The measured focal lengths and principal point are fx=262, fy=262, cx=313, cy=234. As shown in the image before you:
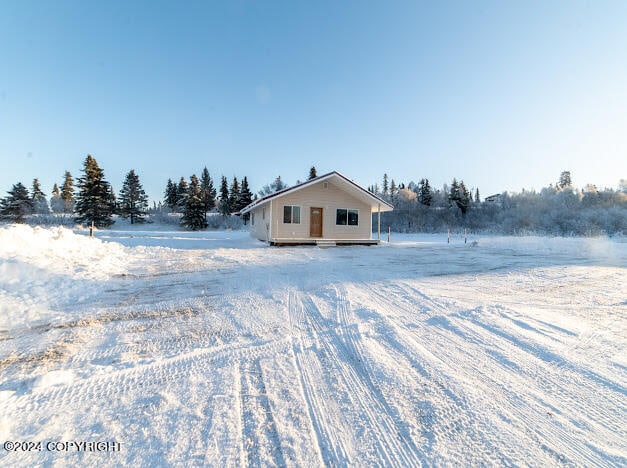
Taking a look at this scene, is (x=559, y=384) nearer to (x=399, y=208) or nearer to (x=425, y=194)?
(x=399, y=208)

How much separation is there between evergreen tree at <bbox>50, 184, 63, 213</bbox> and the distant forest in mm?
266

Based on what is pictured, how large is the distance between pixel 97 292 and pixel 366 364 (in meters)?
5.00

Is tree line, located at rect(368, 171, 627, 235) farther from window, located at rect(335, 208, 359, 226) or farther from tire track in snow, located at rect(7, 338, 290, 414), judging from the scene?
tire track in snow, located at rect(7, 338, 290, 414)

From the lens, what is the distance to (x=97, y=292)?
4766 millimetres

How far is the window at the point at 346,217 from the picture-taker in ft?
52.6

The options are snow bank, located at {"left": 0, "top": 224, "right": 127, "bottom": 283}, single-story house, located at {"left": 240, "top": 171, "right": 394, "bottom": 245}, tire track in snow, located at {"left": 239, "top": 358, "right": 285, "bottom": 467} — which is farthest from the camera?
single-story house, located at {"left": 240, "top": 171, "right": 394, "bottom": 245}

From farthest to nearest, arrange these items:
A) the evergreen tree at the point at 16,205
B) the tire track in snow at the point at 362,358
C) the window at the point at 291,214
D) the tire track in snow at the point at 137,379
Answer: the evergreen tree at the point at 16,205 → the window at the point at 291,214 → the tire track in snow at the point at 137,379 → the tire track in snow at the point at 362,358

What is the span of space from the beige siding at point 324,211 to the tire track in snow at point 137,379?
Answer: 12.0m

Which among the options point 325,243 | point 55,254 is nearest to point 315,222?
point 325,243

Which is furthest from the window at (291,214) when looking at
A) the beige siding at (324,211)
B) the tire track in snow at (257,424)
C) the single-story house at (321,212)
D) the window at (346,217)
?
the tire track in snow at (257,424)

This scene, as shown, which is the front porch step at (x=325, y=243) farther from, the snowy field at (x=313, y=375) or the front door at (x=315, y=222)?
the snowy field at (x=313, y=375)

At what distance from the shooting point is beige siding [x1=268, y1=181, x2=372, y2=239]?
14742mm

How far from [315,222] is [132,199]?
39291 millimetres

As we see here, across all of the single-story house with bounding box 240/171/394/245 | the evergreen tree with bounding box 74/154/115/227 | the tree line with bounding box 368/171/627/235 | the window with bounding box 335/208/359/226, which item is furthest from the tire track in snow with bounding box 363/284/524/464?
the evergreen tree with bounding box 74/154/115/227
